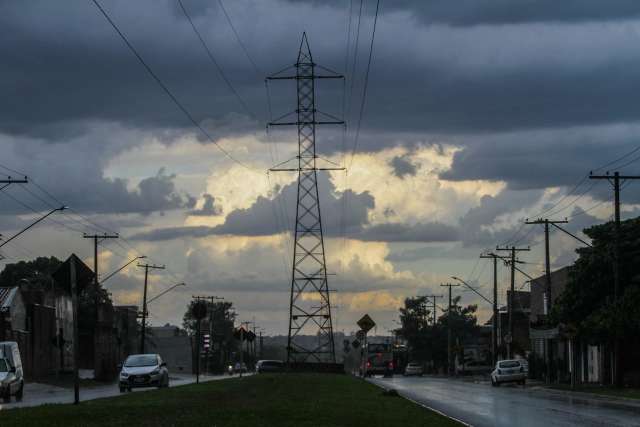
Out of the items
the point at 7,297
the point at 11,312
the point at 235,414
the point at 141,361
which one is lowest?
the point at 235,414

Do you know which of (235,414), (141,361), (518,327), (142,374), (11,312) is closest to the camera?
(235,414)

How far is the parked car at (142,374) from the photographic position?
49.4m

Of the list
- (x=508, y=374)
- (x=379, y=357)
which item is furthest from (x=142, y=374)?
(x=379, y=357)

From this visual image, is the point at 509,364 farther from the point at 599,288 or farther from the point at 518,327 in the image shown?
the point at 518,327

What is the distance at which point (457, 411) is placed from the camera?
100 ft

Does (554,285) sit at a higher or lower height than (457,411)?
higher

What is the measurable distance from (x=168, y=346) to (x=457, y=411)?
146621 millimetres

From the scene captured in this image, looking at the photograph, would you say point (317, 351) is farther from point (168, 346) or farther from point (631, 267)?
point (168, 346)

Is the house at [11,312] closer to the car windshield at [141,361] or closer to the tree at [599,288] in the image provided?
the car windshield at [141,361]

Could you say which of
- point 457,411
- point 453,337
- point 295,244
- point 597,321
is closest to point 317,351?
point 295,244

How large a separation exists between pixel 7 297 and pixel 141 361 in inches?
1112

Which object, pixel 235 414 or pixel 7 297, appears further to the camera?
pixel 7 297

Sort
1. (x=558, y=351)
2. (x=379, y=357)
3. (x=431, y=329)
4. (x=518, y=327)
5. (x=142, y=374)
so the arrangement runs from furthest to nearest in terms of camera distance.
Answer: (x=431, y=329) → (x=518, y=327) → (x=379, y=357) → (x=558, y=351) → (x=142, y=374)

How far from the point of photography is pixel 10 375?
40.8 metres
